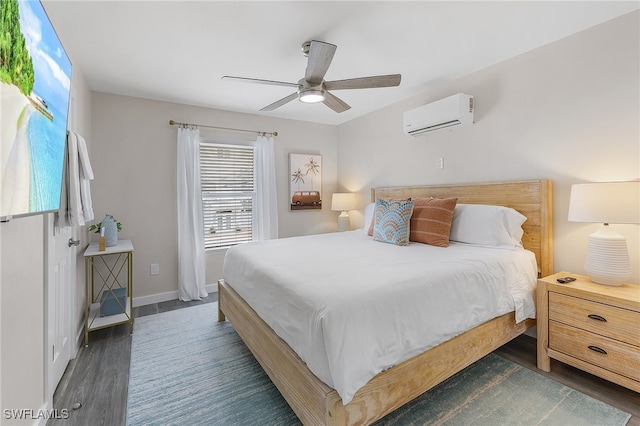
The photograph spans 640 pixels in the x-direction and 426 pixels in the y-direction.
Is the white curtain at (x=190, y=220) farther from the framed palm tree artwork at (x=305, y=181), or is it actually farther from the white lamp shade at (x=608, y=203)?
the white lamp shade at (x=608, y=203)

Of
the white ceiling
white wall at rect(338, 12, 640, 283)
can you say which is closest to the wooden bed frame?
white wall at rect(338, 12, 640, 283)

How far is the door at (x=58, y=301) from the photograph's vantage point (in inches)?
62.8

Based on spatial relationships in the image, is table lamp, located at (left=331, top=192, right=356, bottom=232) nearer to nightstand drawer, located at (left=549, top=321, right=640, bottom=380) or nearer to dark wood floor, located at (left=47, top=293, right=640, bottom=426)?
dark wood floor, located at (left=47, top=293, right=640, bottom=426)

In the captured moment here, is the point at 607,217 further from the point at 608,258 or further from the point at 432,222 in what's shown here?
the point at 432,222

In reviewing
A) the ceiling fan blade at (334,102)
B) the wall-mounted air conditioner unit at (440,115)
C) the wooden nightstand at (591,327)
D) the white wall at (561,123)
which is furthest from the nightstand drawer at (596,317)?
the ceiling fan blade at (334,102)

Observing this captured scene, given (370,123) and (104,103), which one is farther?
(370,123)

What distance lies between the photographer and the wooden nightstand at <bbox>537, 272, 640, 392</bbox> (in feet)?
5.41

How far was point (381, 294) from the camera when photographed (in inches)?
55.4

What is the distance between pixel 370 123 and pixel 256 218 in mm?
2176

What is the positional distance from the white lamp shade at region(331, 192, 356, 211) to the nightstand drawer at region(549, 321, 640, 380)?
9.16 feet

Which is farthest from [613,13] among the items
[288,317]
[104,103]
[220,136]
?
[104,103]

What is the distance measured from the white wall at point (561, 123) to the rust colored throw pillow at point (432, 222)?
21.5 inches

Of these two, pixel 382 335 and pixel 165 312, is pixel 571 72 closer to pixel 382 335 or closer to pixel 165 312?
pixel 382 335

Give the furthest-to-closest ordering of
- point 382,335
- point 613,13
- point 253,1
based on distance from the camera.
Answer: point 613,13, point 253,1, point 382,335
